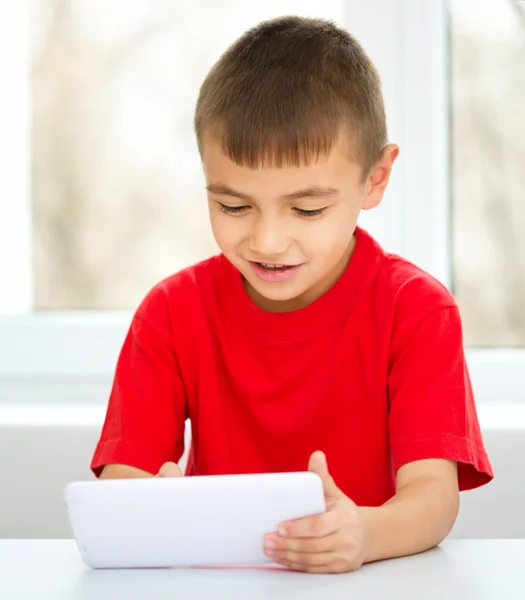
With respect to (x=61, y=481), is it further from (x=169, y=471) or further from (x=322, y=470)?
(x=322, y=470)

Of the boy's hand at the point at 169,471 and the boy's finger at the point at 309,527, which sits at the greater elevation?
the boy's hand at the point at 169,471

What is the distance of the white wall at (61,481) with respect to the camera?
53.3 inches

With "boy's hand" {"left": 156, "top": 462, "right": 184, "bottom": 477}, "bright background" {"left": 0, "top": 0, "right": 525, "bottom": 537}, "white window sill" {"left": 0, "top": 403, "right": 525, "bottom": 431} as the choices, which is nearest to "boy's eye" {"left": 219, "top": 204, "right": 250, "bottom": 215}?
"boy's hand" {"left": 156, "top": 462, "right": 184, "bottom": 477}

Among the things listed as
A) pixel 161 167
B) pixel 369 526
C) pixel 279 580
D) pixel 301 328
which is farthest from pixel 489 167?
pixel 279 580

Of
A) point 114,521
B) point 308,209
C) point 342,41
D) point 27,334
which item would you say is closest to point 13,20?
point 27,334

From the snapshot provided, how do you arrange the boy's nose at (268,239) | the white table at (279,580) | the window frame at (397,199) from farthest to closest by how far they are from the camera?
1. the window frame at (397,199)
2. the boy's nose at (268,239)
3. the white table at (279,580)

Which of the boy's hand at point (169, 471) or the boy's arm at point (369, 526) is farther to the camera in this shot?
the boy's hand at point (169, 471)

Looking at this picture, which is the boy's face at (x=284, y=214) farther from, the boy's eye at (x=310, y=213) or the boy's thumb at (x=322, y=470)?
the boy's thumb at (x=322, y=470)

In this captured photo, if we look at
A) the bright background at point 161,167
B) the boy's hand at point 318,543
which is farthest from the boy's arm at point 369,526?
the bright background at point 161,167

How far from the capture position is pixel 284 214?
3.20ft

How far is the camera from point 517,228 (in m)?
1.73

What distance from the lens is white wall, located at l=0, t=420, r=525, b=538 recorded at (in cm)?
135

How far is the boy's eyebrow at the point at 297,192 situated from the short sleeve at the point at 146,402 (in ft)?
0.69

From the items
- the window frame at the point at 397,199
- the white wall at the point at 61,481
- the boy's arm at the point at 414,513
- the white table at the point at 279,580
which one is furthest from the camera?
the window frame at the point at 397,199
